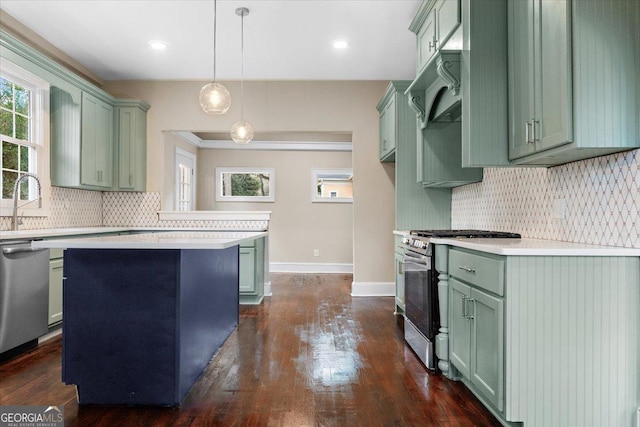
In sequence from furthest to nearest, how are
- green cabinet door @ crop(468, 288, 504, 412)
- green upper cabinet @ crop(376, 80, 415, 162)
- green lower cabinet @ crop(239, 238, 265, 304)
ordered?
green lower cabinet @ crop(239, 238, 265, 304), green upper cabinet @ crop(376, 80, 415, 162), green cabinet door @ crop(468, 288, 504, 412)

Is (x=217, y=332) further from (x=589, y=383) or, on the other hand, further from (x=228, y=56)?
(x=228, y=56)

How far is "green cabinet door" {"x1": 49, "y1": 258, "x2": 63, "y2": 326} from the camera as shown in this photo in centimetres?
344

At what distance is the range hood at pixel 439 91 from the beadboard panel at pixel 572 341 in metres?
1.30

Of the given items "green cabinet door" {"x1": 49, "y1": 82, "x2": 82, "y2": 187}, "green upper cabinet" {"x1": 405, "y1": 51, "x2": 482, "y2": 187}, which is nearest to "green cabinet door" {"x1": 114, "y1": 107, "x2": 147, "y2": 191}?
"green cabinet door" {"x1": 49, "y1": 82, "x2": 82, "y2": 187}

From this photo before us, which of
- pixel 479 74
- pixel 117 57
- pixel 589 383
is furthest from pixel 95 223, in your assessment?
pixel 589 383

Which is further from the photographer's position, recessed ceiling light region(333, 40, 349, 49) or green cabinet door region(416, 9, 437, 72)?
recessed ceiling light region(333, 40, 349, 49)

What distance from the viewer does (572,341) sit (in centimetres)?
186

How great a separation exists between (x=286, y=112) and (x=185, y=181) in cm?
291

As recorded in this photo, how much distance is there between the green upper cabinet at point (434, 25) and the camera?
271 centimetres

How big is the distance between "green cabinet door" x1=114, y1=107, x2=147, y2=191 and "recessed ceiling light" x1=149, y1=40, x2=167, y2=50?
Answer: 112cm

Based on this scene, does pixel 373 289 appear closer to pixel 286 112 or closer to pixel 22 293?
pixel 286 112

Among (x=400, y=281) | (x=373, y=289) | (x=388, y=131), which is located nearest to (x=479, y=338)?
(x=400, y=281)

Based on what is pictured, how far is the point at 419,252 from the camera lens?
2.98 metres

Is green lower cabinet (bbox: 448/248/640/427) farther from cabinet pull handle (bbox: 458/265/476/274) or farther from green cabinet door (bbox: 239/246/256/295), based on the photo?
green cabinet door (bbox: 239/246/256/295)
